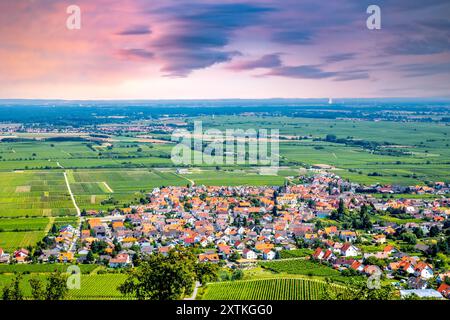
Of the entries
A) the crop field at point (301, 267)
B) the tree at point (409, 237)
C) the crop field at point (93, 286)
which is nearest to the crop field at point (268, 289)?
the crop field at point (301, 267)

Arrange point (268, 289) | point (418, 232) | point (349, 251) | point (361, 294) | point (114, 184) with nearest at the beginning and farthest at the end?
point (361, 294) → point (268, 289) → point (349, 251) → point (418, 232) → point (114, 184)

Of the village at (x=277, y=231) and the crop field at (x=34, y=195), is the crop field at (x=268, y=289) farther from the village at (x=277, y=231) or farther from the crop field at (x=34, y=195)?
the crop field at (x=34, y=195)

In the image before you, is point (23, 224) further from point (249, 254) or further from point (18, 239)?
point (249, 254)

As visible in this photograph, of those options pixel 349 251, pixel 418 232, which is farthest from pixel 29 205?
pixel 418 232

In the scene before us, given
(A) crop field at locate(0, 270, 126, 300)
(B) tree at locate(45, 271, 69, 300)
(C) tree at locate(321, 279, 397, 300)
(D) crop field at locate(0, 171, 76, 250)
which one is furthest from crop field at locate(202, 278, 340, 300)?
(D) crop field at locate(0, 171, 76, 250)
